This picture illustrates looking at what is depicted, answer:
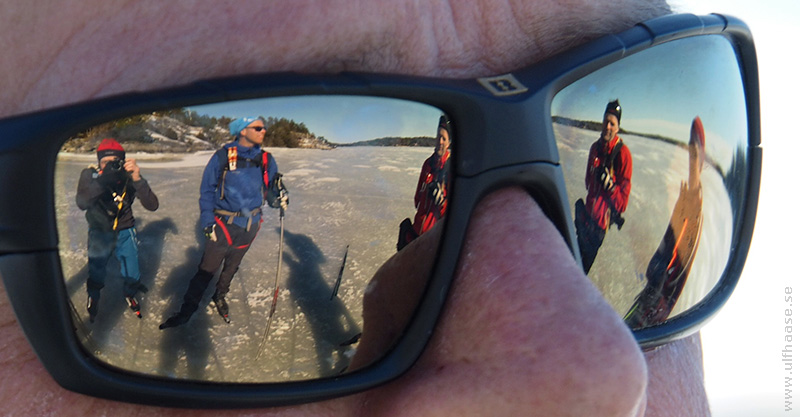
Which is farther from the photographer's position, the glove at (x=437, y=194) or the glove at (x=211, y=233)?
the glove at (x=437, y=194)

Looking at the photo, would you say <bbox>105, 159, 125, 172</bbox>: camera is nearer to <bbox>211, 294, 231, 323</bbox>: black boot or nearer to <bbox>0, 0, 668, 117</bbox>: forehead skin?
<bbox>0, 0, 668, 117</bbox>: forehead skin

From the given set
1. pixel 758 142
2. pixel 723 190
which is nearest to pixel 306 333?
pixel 723 190

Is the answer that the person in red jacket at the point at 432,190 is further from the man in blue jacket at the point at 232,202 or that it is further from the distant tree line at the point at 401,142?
the man in blue jacket at the point at 232,202

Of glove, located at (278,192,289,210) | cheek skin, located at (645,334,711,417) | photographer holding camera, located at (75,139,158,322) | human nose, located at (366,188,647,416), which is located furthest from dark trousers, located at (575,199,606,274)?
photographer holding camera, located at (75,139,158,322)

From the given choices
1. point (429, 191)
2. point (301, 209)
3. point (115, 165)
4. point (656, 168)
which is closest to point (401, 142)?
point (429, 191)

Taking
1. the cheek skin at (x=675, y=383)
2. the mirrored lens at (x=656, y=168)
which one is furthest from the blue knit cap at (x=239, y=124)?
the cheek skin at (x=675, y=383)

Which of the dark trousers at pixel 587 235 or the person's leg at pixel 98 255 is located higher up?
the person's leg at pixel 98 255

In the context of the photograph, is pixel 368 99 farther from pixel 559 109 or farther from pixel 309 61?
pixel 559 109
